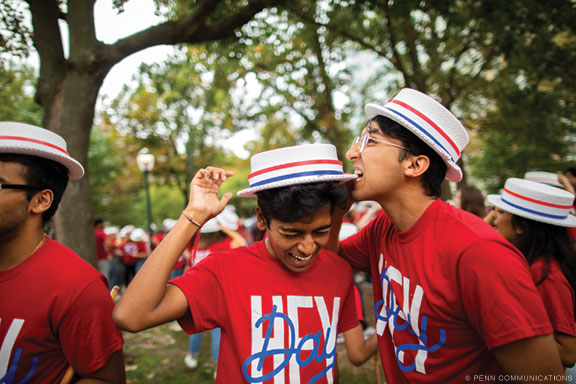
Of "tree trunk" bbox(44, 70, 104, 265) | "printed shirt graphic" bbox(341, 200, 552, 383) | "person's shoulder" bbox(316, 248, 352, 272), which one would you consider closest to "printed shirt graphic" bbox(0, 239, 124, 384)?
"person's shoulder" bbox(316, 248, 352, 272)

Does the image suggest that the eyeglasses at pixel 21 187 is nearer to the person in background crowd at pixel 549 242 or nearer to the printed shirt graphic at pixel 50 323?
the printed shirt graphic at pixel 50 323

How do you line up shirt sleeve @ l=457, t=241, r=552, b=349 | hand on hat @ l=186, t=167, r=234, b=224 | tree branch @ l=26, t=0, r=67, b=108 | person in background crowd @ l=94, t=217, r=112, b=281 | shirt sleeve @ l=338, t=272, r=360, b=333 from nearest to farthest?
shirt sleeve @ l=457, t=241, r=552, b=349
hand on hat @ l=186, t=167, r=234, b=224
shirt sleeve @ l=338, t=272, r=360, b=333
tree branch @ l=26, t=0, r=67, b=108
person in background crowd @ l=94, t=217, r=112, b=281

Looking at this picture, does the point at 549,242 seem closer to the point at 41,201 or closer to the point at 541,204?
the point at 541,204

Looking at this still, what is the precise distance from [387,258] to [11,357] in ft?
6.85

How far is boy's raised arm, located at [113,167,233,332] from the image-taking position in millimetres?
1599

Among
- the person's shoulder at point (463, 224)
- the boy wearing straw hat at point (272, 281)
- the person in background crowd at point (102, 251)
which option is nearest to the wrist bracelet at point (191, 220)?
the boy wearing straw hat at point (272, 281)

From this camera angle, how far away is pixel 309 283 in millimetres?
2037

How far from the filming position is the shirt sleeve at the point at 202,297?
5.88 ft

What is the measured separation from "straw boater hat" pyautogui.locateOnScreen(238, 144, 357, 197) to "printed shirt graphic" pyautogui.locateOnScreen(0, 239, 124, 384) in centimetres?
106

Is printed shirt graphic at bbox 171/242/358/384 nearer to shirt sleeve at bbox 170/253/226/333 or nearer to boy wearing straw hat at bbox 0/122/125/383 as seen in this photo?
shirt sleeve at bbox 170/253/226/333

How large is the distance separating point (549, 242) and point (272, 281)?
2113mm

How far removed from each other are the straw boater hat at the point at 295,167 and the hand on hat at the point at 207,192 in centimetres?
23

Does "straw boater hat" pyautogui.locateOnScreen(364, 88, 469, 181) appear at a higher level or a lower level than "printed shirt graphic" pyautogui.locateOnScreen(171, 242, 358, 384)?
higher

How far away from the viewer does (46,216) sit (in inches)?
81.3
